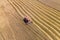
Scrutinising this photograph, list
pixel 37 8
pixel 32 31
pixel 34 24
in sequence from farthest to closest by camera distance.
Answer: pixel 37 8, pixel 34 24, pixel 32 31

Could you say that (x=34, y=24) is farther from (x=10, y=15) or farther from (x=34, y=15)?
(x=10, y=15)

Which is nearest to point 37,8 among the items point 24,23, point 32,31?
point 24,23

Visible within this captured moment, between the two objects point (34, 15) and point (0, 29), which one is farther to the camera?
point (34, 15)

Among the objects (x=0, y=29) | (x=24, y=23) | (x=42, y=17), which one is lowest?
(x=0, y=29)

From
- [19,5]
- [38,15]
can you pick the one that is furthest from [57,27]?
[19,5]

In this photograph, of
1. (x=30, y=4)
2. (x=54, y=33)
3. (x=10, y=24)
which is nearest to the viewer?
(x=54, y=33)

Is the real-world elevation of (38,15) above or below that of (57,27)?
below
